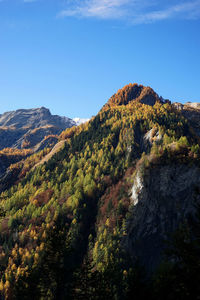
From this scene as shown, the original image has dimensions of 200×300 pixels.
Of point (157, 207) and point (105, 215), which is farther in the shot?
point (105, 215)

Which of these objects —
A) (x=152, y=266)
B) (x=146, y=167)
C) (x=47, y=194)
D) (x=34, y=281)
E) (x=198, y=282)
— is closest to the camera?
(x=198, y=282)

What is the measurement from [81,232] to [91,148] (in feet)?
263

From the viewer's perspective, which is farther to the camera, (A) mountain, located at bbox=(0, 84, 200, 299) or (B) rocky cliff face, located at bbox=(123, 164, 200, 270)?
Answer: (B) rocky cliff face, located at bbox=(123, 164, 200, 270)

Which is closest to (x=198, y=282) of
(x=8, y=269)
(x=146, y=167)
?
(x=146, y=167)

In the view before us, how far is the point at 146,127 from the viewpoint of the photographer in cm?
18488

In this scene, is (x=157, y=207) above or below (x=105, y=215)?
above

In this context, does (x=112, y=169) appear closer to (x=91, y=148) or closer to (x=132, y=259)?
(x=91, y=148)

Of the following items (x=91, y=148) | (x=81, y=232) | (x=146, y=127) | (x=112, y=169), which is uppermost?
(x=146, y=127)

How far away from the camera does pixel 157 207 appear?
357 feet

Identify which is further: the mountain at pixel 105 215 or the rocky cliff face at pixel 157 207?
the rocky cliff face at pixel 157 207

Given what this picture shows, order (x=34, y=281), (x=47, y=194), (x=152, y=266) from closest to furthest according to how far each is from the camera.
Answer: (x=34, y=281)
(x=152, y=266)
(x=47, y=194)

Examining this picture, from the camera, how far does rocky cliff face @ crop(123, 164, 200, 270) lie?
10225 cm

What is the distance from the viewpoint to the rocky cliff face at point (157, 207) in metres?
102

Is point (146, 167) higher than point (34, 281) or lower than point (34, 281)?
higher
